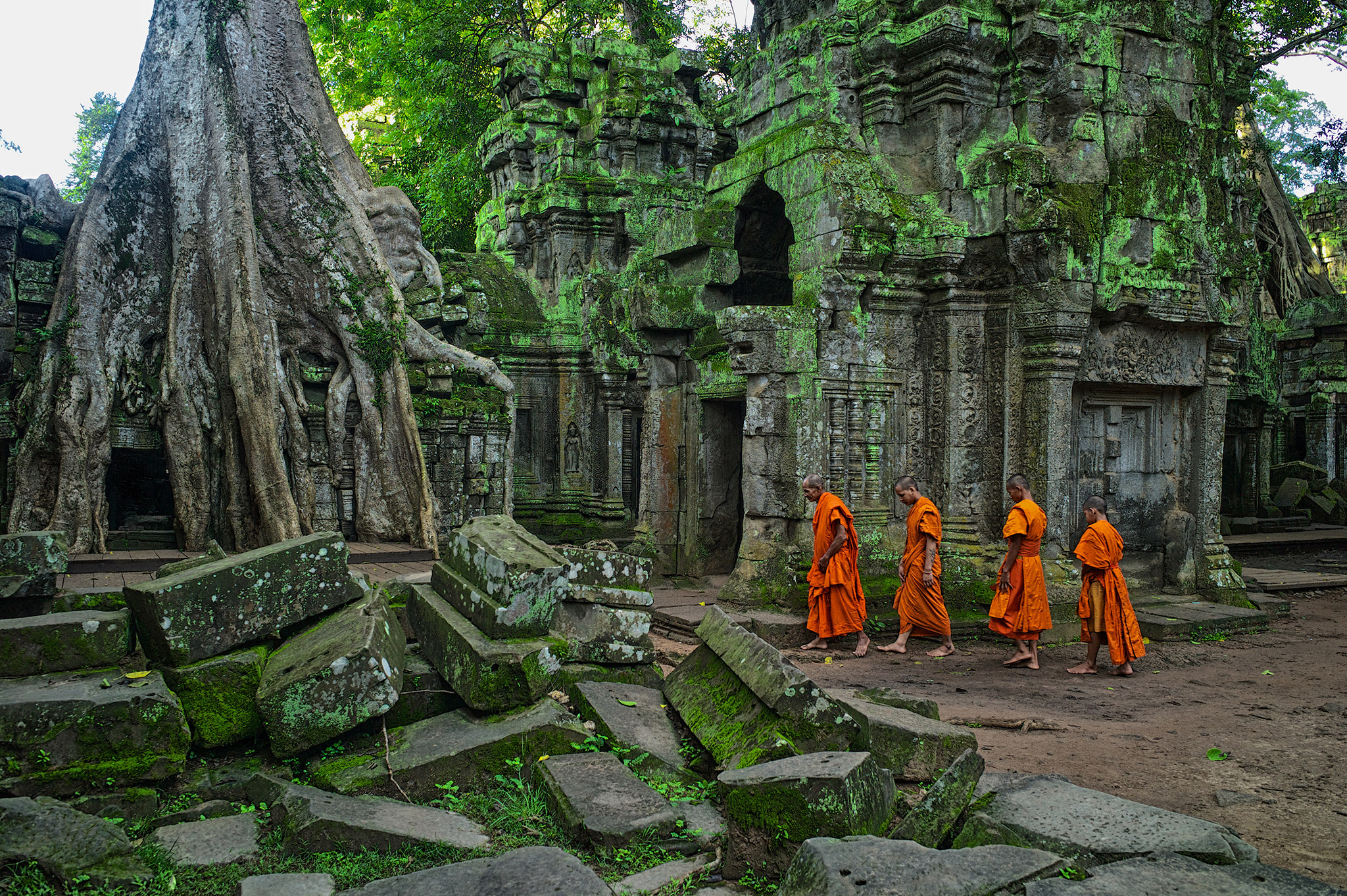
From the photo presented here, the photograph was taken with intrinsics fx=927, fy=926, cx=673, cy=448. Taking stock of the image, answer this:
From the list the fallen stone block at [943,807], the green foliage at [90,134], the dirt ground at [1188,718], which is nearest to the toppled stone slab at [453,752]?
the fallen stone block at [943,807]

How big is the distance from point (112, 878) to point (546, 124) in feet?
42.4

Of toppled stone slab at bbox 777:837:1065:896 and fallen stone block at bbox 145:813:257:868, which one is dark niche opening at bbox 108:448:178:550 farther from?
toppled stone slab at bbox 777:837:1065:896

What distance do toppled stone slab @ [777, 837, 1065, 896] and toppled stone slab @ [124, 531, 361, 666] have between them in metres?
2.70

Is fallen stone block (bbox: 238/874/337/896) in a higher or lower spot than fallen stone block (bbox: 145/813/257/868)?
higher

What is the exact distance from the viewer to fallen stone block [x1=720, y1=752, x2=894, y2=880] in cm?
323

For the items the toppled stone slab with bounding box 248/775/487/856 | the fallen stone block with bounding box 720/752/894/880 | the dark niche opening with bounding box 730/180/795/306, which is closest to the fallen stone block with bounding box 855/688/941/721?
the fallen stone block with bounding box 720/752/894/880

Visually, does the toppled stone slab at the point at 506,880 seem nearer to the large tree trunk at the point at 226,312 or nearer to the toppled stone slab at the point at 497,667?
the toppled stone slab at the point at 497,667

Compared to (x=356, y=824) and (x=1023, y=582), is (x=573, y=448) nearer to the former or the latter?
(x=1023, y=582)

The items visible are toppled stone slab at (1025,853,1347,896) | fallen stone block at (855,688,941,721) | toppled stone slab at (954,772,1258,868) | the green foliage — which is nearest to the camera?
toppled stone slab at (1025,853,1347,896)

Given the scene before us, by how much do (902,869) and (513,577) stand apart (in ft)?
7.80

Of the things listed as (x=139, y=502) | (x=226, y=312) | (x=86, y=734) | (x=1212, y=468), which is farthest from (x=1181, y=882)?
(x=139, y=502)

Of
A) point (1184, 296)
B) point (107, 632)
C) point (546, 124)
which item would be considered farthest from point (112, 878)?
point (546, 124)

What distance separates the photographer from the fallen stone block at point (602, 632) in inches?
190

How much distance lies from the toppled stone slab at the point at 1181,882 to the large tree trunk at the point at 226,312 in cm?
649
